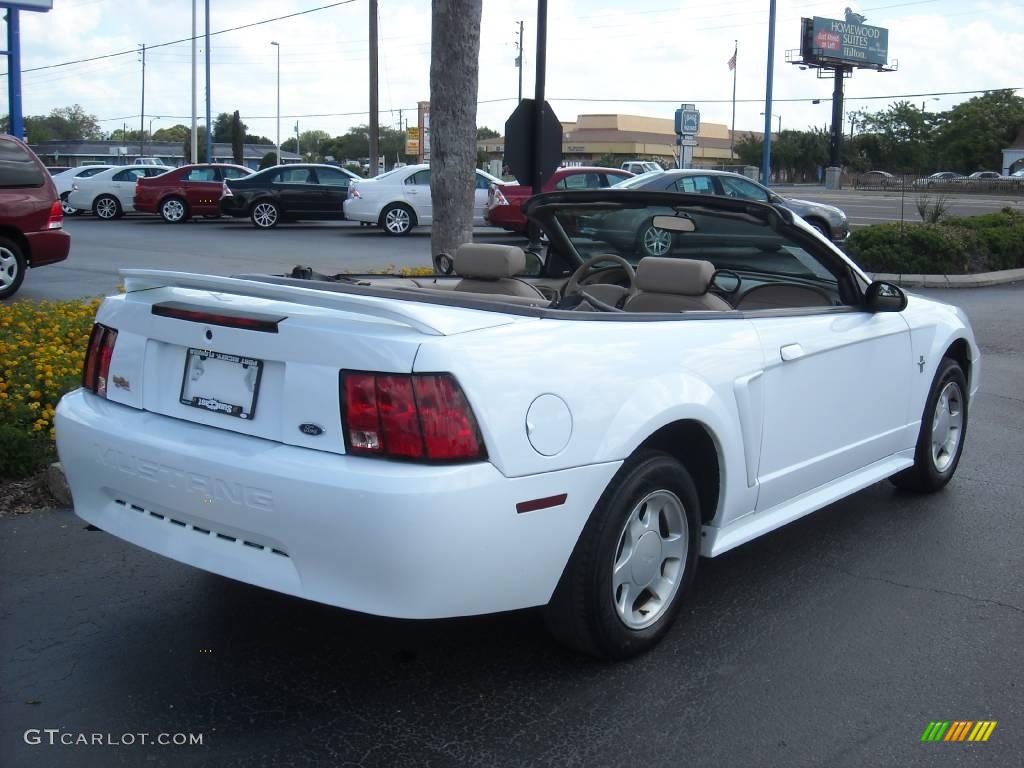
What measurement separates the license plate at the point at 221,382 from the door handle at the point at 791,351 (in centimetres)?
203

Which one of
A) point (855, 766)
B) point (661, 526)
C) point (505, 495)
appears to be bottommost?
point (855, 766)

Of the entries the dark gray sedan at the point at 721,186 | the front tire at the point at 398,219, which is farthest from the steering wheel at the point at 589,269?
the front tire at the point at 398,219

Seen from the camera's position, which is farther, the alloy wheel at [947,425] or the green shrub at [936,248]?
the green shrub at [936,248]

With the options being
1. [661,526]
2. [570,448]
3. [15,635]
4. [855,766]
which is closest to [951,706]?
[855,766]

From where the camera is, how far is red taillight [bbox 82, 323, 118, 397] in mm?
3891

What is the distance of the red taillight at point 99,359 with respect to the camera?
389cm

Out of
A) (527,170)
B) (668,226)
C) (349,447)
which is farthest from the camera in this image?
(527,170)

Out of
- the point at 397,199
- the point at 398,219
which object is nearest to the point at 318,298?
the point at 397,199

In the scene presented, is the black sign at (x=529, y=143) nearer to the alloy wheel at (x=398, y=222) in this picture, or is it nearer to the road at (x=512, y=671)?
the road at (x=512, y=671)

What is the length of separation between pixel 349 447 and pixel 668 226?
7.51 feet

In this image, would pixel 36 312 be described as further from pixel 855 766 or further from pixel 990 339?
pixel 990 339

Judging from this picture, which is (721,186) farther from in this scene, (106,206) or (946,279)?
(106,206)

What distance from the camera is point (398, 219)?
25.2 m

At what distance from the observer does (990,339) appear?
11.5 meters
